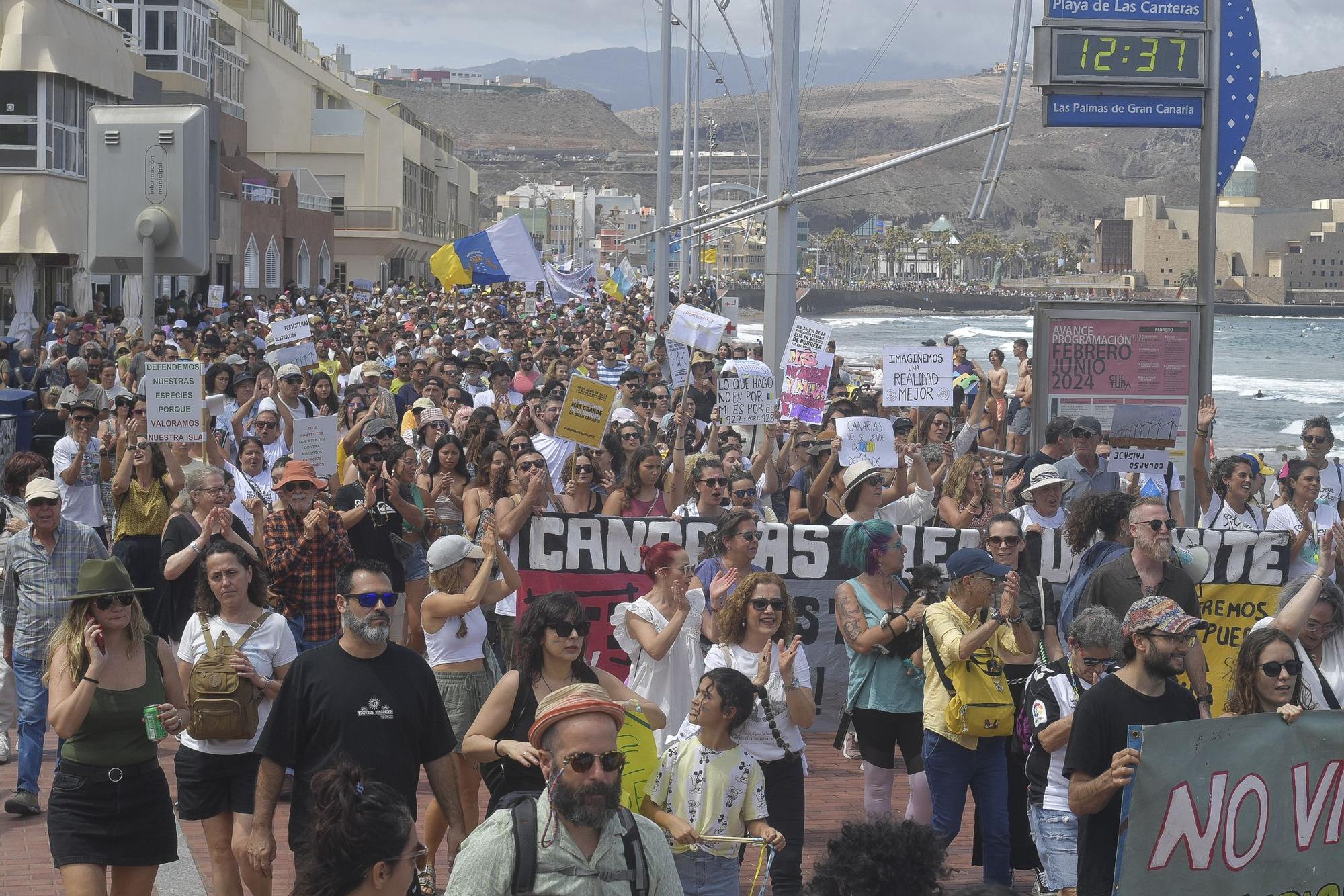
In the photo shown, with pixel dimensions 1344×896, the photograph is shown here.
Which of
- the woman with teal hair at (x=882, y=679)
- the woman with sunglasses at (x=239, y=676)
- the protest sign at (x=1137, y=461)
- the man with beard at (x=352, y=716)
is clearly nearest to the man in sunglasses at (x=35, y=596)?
the woman with sunglasses at (x=239, y=676)

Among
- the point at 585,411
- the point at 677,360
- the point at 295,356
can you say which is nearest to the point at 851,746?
the point at 585,411

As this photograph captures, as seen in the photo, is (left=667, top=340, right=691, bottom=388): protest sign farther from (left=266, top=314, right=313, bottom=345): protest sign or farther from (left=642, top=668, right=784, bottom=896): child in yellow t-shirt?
(left=642, top=668, right=784, bottom=896): child in yellow t-shirt

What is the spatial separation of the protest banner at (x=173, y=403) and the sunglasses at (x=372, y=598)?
4.45m

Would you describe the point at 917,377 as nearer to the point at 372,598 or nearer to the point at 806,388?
the point at 806,388

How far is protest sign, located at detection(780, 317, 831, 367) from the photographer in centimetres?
1390

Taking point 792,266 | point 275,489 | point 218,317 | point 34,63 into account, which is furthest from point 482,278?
point 275,489

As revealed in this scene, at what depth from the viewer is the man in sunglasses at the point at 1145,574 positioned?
7148 millimetres

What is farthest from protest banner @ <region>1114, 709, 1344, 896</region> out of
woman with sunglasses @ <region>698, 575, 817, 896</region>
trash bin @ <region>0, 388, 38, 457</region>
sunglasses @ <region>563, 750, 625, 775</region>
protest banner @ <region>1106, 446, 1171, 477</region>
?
trash bin @ <region>0, 388, 38, 457</region>

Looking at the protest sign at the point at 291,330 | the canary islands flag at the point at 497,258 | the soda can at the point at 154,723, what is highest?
the canary islands flag at the point at 497,258

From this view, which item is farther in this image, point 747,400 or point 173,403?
point 747,400

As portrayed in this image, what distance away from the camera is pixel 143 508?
29.6 ft

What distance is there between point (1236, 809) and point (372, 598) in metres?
2.82

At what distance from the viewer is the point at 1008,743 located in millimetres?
7051

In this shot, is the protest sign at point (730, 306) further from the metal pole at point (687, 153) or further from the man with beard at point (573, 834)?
the man with beard at point (573, 834)
